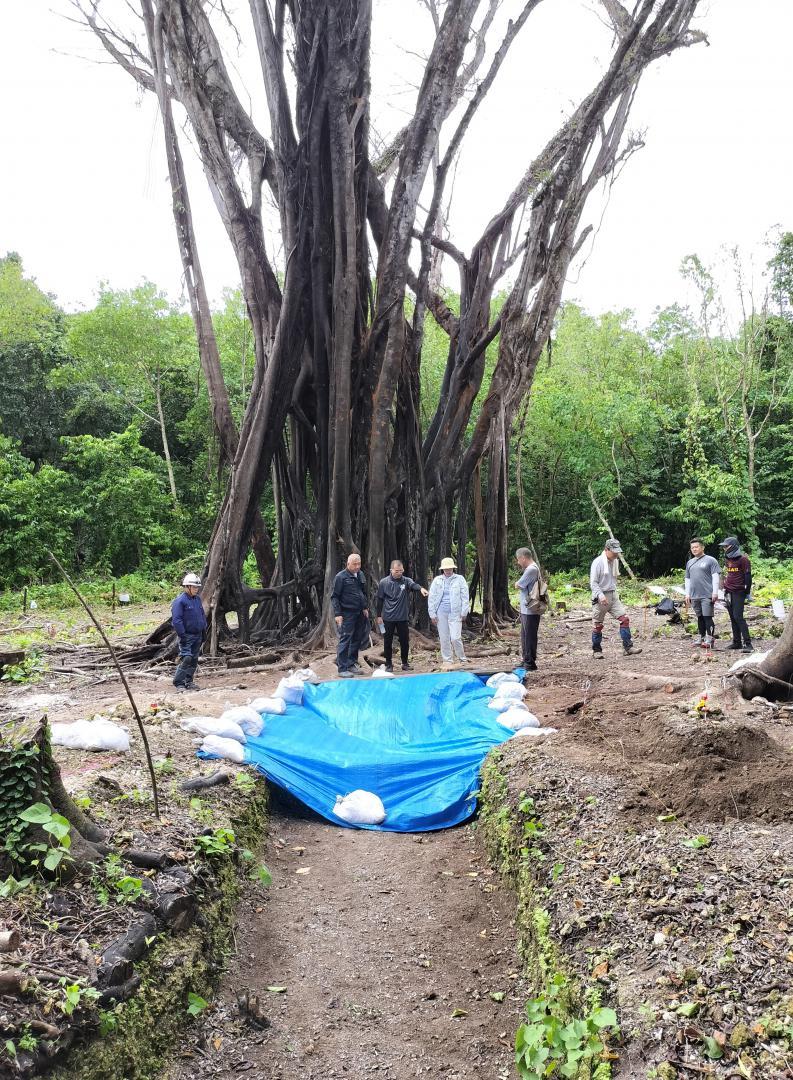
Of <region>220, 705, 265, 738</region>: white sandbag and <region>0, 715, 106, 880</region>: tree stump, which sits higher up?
<region>0, 715, 106, 880</region>: tree stump

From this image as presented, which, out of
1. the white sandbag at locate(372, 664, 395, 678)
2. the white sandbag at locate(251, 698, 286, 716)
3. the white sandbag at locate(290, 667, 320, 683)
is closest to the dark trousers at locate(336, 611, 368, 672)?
the white sandbag at locate(372, 664, 395, 678)

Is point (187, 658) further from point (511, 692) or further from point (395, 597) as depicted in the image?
point (511, 692)

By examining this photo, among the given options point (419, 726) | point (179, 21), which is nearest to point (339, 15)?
Result: point (179, 21)

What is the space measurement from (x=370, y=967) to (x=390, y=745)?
2738 mm

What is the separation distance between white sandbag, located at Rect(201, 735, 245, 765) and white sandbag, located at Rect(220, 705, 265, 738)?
1.62ft

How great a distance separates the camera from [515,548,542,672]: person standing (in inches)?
352

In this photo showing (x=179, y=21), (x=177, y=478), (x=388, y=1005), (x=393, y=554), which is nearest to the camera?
(x=388, y=1005)

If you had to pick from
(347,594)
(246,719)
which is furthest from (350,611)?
(246,719)

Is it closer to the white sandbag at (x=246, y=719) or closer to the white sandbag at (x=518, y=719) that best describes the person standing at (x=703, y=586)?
the white sandbag at (x=518, y=719)

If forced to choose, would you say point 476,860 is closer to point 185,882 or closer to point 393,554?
point 185,882

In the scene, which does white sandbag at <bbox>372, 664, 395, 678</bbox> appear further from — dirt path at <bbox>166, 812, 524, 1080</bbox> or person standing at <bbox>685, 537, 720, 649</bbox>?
person standing at <bbox>685, 537, 720, 649</bbox>

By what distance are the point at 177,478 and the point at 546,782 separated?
22.4 metres

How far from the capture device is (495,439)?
12539mm

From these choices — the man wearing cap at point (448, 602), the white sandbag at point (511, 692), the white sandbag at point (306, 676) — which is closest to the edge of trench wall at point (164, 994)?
the white sandbag at point (511, 692)
